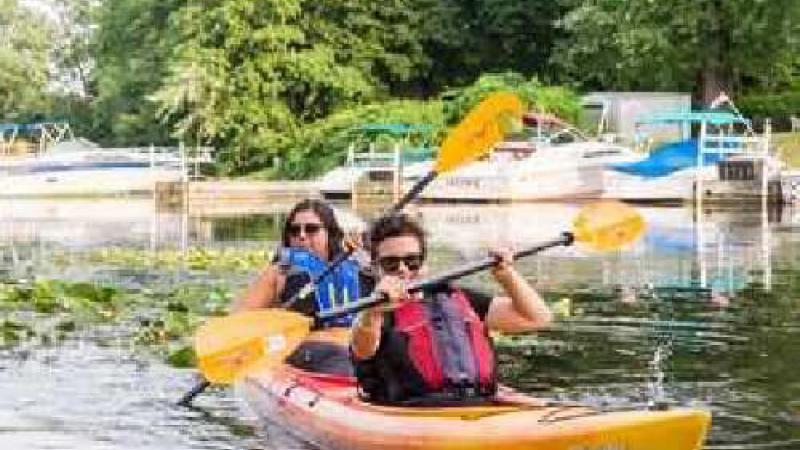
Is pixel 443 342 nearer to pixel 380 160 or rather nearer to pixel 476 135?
pixel 476 135

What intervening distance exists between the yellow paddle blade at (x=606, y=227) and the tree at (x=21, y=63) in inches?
2453

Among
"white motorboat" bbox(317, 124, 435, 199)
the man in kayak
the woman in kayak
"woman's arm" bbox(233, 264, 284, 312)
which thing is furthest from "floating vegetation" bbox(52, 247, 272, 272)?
"white motorboat" bbox(317, 124, 435, 199)

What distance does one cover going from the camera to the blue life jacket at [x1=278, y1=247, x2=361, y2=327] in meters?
9.80

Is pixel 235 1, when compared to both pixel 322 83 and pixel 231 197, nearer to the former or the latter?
pixel 322 83

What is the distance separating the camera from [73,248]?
25.1 metres

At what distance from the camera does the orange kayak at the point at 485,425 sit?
6934 mm

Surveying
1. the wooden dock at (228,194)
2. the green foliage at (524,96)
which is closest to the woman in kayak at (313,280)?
the wooden dock at (228,194)

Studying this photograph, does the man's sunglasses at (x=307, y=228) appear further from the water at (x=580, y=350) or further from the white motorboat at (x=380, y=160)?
the white motorboat at (x=380, y=160)

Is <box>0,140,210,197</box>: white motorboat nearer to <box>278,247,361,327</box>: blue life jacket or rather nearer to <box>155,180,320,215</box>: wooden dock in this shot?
<box>155,180,320,215</box>: wooden dock

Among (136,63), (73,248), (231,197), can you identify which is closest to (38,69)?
(136,63)

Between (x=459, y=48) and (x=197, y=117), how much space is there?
875 centimetres

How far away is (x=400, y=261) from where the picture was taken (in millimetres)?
7332

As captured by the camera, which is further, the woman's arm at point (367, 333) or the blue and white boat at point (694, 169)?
the blue and white boat at point (694, 169)

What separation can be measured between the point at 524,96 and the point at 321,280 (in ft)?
115
